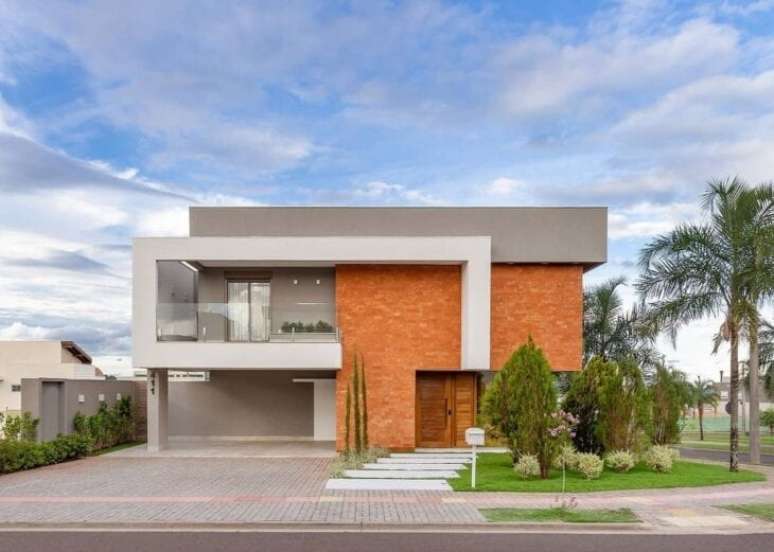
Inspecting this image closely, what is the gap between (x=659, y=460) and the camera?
16.2 metres

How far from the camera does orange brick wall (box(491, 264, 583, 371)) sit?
A: 68.6 ft

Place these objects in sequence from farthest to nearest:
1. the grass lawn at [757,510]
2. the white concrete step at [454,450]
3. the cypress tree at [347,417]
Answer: the white concrete step at [454,450] < the cypress tree at [347,417] < the grass lawn at [757,510]

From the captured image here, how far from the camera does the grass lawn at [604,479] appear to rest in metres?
13.8

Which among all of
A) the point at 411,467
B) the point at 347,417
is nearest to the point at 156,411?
the point at 347,417

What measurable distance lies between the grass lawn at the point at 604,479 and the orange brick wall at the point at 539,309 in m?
4.55

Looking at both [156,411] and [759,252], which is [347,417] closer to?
[156,411]

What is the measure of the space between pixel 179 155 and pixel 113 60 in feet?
9.08

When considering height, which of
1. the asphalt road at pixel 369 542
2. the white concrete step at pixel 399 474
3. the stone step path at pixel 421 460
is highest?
the asphalt road at pixel 369 542

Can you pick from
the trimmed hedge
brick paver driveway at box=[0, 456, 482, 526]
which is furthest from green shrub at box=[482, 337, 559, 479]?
the trimmed hedge

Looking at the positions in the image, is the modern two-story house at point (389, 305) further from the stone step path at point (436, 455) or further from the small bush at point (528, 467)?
the small bush at point (528, 467)

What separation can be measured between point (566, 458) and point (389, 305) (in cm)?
707

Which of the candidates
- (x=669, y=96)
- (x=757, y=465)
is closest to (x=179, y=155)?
(x=669, y=96)

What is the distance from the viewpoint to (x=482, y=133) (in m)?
17.7

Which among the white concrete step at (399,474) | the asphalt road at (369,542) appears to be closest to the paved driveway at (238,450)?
the white concrete step at (399,474)
